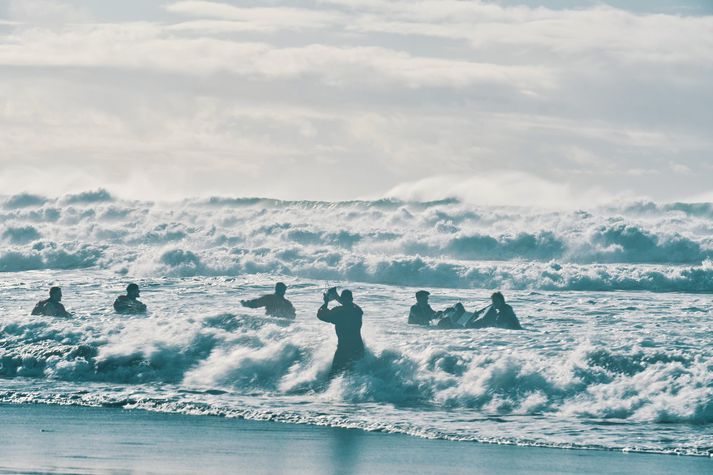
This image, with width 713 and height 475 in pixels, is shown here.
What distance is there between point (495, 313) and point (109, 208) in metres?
33.5

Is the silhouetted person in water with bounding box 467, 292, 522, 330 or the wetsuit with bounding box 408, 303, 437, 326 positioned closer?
the silhouetted person in water with bounding box 467, 292, 522, 330

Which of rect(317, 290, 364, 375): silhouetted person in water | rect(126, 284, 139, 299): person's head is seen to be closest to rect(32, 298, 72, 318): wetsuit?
rect(126, 284, 139, 299): person's head

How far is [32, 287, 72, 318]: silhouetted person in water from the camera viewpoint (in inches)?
969

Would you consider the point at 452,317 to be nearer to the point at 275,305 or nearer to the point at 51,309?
the point at 275,305

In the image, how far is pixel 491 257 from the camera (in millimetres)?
41812

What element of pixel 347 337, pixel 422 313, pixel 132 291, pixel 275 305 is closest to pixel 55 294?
pixel 132 291

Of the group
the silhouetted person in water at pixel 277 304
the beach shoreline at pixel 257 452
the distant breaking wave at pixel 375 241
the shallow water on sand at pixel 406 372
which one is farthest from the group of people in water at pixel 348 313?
the distant breaking wave at pixel 375 241

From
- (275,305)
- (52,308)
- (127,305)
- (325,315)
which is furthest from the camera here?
(127,305)

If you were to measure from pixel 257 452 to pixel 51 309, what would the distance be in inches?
427

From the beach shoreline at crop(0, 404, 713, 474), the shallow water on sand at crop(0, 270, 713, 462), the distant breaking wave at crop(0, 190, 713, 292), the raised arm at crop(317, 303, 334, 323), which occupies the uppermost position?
the distant breaking wave at crop(0, 190, 713, 292)

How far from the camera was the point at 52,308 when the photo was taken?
80.8 feet

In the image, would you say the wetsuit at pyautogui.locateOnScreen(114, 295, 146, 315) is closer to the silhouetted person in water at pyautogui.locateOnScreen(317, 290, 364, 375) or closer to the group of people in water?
the group of people in water

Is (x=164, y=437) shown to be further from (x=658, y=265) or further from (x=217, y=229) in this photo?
(x=217, y=229)

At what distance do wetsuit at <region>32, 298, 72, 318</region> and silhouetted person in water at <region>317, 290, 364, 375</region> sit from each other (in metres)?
6.74
